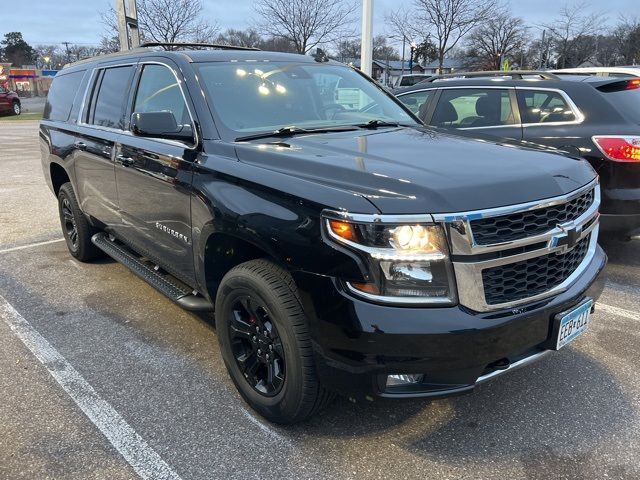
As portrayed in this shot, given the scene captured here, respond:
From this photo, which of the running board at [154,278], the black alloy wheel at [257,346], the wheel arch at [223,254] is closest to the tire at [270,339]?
the black alloy wheel at [257,346]

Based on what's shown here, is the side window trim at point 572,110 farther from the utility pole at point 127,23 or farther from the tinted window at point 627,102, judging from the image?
the utility pole at point 127,23

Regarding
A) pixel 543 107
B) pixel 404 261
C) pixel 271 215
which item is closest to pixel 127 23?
pixel 543 107

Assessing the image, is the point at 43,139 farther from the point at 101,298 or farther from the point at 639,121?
the point at 639,121

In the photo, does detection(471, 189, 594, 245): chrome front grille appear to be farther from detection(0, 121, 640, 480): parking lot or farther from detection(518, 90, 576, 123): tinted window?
detection(518, 90, 576, 123): tinted window

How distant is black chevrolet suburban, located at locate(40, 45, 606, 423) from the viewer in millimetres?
2234

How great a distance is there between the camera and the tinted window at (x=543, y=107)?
17.3 feet

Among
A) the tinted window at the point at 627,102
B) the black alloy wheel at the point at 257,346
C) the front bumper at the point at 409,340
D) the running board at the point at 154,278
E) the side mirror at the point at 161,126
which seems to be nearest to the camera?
the front bumper at the point at 409,340

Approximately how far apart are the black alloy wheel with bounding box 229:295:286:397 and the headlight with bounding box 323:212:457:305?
644 millimetres

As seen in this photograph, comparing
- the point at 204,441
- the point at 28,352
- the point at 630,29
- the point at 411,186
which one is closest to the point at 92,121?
the point at 28,352

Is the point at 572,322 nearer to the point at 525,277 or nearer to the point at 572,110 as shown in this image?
the point at 525,277

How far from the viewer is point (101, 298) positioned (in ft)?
15.2

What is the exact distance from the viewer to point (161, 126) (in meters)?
3.14

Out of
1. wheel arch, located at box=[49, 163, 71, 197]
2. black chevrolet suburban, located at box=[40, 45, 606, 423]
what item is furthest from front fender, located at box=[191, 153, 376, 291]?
wheel arch, located at box=[49, 163, 71, 197]

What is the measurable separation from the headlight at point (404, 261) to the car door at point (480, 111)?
11.7ft
